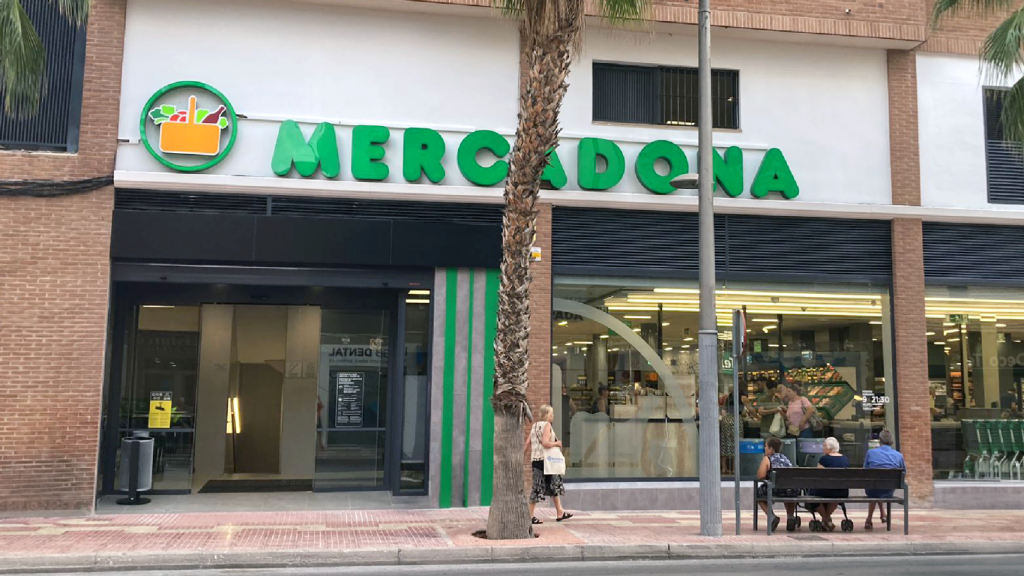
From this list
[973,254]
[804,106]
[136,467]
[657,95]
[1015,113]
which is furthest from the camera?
[973,254]

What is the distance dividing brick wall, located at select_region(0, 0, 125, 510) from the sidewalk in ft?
2.35

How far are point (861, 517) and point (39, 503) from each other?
485 inches

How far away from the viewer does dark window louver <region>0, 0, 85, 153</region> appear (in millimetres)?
13227

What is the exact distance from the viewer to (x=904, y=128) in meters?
15.7

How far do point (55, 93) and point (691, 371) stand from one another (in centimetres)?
1101

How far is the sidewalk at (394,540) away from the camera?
10016 millimetres

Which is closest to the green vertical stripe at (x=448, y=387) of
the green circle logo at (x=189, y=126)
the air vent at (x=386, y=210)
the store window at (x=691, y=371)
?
the air vent at (x=386, y=210)

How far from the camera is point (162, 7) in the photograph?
13.8m

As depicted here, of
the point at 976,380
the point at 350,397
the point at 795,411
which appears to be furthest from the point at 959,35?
the point at 350,397

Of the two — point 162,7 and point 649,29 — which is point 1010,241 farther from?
point 162,7

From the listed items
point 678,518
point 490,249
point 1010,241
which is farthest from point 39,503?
point 1010,241

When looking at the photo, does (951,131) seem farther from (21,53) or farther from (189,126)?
(21,53)

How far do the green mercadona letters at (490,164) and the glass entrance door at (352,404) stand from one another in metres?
2.88

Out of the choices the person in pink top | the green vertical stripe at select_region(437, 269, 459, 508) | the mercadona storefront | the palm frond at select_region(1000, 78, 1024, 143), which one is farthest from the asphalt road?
the palm frond at select_region(1000, 78, 1024, 143)
